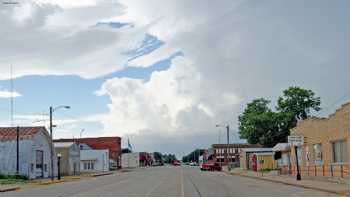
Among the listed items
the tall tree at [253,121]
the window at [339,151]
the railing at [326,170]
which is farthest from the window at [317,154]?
the tall tree at [253,121]

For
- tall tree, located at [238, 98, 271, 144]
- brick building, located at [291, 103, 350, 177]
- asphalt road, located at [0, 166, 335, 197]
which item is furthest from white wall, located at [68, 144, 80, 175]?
brick building, located at [291, 103, 350, 177]

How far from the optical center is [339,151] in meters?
41.1

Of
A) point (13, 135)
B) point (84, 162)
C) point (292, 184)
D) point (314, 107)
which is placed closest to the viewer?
point (292, 184)

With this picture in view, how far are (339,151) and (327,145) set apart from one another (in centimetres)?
264

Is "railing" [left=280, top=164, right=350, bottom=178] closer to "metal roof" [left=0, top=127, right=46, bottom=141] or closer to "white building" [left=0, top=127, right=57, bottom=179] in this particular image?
"white building" [left=0, top=127, right=57, bottom=179]

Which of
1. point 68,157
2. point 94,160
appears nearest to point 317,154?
point 68,157

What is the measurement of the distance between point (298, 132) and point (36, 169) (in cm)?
3668

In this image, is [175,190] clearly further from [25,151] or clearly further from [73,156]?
[73,156]

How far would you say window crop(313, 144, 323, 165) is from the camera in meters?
45.8

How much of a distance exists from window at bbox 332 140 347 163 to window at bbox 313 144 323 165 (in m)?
3.37

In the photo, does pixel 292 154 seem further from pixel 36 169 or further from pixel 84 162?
pixel 84 162

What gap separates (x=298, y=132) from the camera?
176ft

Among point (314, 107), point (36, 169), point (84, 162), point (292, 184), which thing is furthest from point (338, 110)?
point (84, 162)

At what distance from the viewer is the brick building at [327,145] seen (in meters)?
39.4
